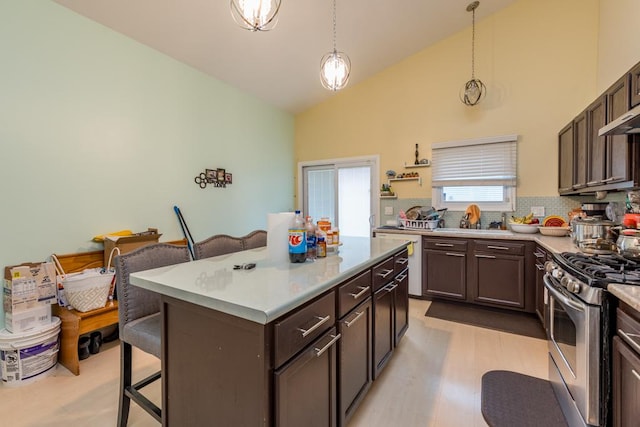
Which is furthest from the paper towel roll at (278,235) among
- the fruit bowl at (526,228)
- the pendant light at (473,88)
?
the pendant light at (473,88)

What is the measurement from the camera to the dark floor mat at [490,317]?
114 inches

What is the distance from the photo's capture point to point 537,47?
136 inches

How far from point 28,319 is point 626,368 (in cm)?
359

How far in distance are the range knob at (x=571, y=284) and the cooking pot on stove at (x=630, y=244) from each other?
1.48 ft

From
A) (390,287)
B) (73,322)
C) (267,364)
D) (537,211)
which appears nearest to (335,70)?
(390,287)

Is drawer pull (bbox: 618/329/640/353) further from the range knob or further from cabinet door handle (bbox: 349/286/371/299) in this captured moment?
cabinet door handle (bbox: 349/286/371/299)

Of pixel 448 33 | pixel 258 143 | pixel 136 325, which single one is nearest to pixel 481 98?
pixel 448 33

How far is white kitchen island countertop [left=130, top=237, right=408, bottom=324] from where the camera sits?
1028 millimetres

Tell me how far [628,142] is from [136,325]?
3.39 m

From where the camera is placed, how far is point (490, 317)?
3180mm

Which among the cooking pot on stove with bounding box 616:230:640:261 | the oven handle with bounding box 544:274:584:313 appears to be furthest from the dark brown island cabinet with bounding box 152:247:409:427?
the cooking pot on stove with bounding box 616:230:640:261

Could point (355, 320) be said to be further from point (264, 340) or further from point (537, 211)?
point (537, 211)

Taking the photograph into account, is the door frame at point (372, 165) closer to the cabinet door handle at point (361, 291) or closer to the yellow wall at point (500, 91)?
the yellow wall at point (500, 91)

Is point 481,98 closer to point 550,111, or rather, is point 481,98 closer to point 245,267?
point 550,111
